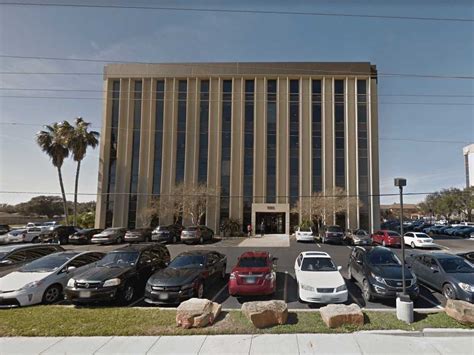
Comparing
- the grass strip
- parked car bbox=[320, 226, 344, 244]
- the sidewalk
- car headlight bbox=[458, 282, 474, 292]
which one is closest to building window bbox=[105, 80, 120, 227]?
parked car bbox=[320, 226, 344, 244]

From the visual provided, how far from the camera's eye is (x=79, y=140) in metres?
35.0

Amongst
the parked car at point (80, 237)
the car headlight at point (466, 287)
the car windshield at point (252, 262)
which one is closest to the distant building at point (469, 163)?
the car headlight at point (466, 287)

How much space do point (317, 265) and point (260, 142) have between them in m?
28.5

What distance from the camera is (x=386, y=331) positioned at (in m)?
6.45

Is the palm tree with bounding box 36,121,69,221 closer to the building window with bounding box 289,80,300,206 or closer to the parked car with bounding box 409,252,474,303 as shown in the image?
the building window with bounding box 289,80,300,206

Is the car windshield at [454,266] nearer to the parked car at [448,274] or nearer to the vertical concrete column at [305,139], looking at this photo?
the parked car at [448,274]

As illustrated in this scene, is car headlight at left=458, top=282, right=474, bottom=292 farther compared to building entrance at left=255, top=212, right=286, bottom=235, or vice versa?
building entrance at left=255, top=212, right=286, bottom=235

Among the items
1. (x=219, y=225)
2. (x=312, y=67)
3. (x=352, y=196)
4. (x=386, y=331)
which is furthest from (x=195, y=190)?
(x=386, y=331)

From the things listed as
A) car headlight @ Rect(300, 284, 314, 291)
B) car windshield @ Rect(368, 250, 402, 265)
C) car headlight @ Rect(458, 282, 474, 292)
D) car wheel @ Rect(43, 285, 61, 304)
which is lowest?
car wheel @ Rect(43, 285, 61, 304)

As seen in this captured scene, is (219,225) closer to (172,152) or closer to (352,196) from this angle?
(172,152)

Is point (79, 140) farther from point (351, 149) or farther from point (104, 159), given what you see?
point (351, 149)

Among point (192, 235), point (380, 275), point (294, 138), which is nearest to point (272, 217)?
point (294, 138)

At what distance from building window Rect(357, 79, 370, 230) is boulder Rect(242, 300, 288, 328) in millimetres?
32051

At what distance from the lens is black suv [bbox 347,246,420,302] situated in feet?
28.5
